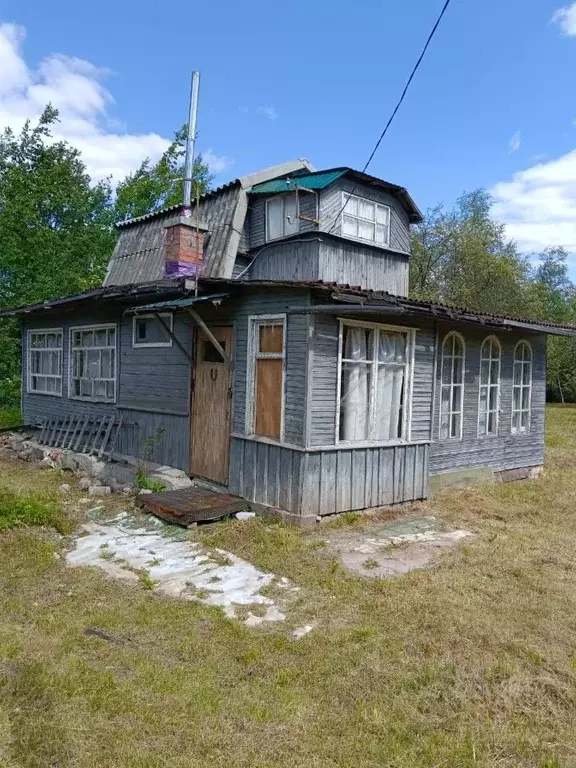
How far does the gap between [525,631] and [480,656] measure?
0.62 meters

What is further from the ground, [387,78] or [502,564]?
[387,78]

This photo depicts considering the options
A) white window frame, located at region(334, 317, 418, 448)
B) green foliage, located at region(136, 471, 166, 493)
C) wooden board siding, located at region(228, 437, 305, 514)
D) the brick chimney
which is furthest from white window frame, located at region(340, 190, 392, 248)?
green foliage, located at region(136, 471, 166, 493)

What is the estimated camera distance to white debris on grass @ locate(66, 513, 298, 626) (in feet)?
16.1

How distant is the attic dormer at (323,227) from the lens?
37.8ft

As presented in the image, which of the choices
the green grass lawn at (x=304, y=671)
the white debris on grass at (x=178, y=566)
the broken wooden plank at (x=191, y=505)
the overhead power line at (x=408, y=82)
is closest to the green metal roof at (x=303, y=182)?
the overhead power line at (x=408, y=82)

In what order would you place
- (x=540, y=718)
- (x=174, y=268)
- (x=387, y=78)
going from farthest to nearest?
(x=174, y=268) < (x=387, y=78) < (x=540, y=718)

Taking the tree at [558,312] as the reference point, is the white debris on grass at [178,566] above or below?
below

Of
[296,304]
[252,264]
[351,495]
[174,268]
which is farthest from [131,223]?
[351,495]

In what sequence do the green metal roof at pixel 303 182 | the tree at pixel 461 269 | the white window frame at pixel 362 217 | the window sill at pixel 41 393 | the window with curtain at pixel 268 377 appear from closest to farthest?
the window with curtain at pixel 268 377 → the green metal roof at pixel 303 182 → the white window frame at pixel 362 217 → the window sill at pixel 41 393 → the tree at pixel 461 269

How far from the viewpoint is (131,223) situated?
1371cm

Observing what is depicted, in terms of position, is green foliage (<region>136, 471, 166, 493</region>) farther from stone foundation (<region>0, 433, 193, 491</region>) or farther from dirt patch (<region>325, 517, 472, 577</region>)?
dirt patch (<region>325, 517, 472, 577</region>)

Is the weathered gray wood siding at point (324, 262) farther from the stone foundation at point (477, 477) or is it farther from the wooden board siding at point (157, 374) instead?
the stone foundation at point (477, 477)

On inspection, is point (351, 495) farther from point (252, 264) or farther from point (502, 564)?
point (252, 264)

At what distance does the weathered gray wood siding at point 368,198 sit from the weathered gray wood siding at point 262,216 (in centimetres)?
20
